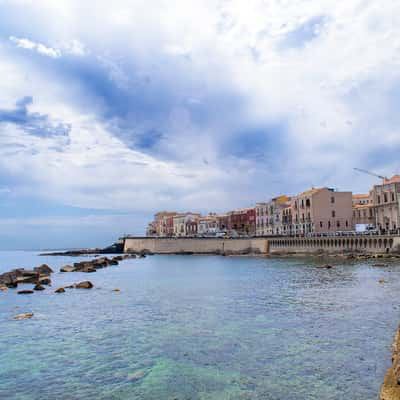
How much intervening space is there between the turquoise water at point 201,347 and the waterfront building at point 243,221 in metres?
105

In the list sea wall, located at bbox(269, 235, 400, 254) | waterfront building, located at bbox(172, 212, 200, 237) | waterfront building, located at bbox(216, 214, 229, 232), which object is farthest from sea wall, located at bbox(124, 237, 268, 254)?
waterfront building, located at bbox(172, 212, 200, 237)

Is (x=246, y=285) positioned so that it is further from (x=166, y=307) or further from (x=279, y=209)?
(x=279, y=209)

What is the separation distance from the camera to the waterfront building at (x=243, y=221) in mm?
138250

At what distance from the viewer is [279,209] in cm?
12462

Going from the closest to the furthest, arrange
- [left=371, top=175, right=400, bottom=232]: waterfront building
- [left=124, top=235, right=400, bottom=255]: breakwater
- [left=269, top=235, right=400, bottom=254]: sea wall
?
1. [left=269, top=235, right=400, bottom=254]: sea wall
2. [left=124, top=235, right=400, bottom=255]: breakwater
3. [left=371, top=175, right=400, bottom=232]: waterfront building

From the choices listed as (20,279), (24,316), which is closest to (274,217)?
(20,279)

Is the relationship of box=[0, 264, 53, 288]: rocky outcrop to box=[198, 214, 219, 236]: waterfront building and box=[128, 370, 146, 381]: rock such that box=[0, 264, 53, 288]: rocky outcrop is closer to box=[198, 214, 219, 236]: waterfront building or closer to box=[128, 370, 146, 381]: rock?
box=[128, 370, 146, 381]: rock

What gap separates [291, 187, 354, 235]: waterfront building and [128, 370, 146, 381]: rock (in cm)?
9252

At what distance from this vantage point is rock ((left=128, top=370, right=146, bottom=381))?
47.2 ft

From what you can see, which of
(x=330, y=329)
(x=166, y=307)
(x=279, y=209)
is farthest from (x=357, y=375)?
(x=279, y=209)

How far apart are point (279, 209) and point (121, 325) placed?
349 ft

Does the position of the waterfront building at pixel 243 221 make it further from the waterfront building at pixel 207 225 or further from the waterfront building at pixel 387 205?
the waterfront building at pixel 387 205

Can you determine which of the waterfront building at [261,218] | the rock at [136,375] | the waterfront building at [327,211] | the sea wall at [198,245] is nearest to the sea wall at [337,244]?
the sea wall at [198,245]

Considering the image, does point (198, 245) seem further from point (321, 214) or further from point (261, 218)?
point (321, 214)
